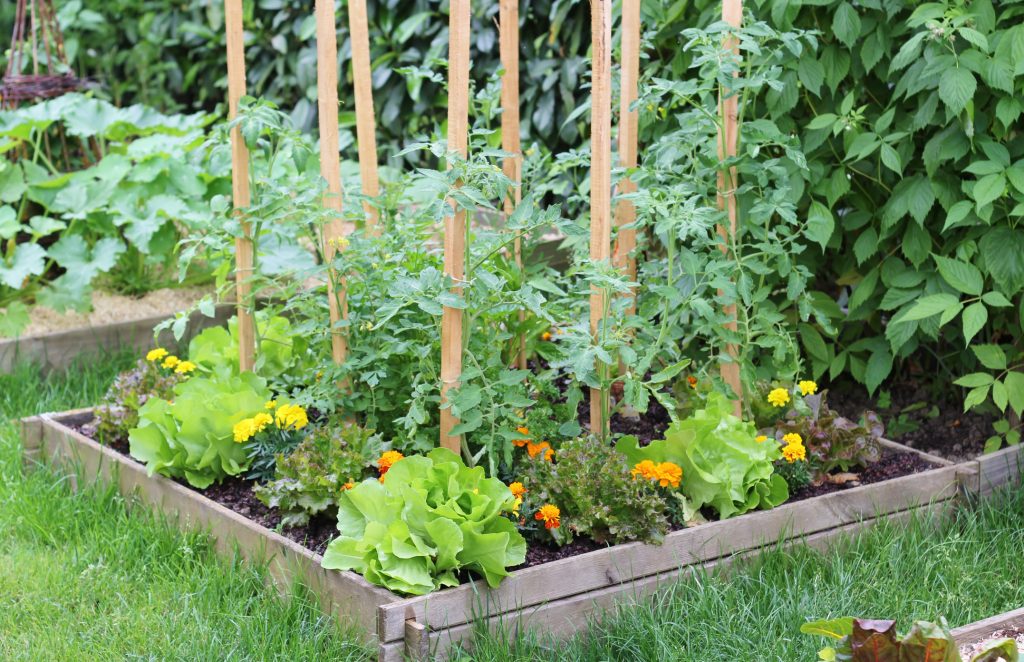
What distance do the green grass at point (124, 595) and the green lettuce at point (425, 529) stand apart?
176 mm

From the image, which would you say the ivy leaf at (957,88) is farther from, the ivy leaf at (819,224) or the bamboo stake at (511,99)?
the bamboo stake at (511,99)

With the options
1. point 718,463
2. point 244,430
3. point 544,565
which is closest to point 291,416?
point 244,430

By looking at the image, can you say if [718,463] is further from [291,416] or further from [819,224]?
[291,416]

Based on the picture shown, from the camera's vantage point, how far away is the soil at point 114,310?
14.4ft

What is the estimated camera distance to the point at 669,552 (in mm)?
2658

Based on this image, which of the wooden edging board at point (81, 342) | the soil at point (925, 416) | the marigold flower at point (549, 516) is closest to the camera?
the marigold flower at point (549, 516)

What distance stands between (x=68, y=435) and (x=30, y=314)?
1.41 m

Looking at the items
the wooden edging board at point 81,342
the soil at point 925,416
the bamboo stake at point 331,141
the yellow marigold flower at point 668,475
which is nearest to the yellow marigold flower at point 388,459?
the bamboo stake at point 331,141

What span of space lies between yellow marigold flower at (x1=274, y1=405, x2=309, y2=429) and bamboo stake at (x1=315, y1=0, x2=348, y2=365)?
17 cm

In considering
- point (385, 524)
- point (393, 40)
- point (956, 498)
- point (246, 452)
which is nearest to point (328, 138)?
point (246, 452)

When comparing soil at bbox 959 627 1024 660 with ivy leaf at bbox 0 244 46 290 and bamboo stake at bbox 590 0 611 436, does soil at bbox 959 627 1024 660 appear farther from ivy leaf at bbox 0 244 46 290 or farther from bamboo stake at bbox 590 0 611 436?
ivy leaf at bbox 0 244 46 290

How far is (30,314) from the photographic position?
453 cm

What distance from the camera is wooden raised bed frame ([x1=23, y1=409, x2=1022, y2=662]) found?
2379 millimetres

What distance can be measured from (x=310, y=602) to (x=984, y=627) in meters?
1.37
